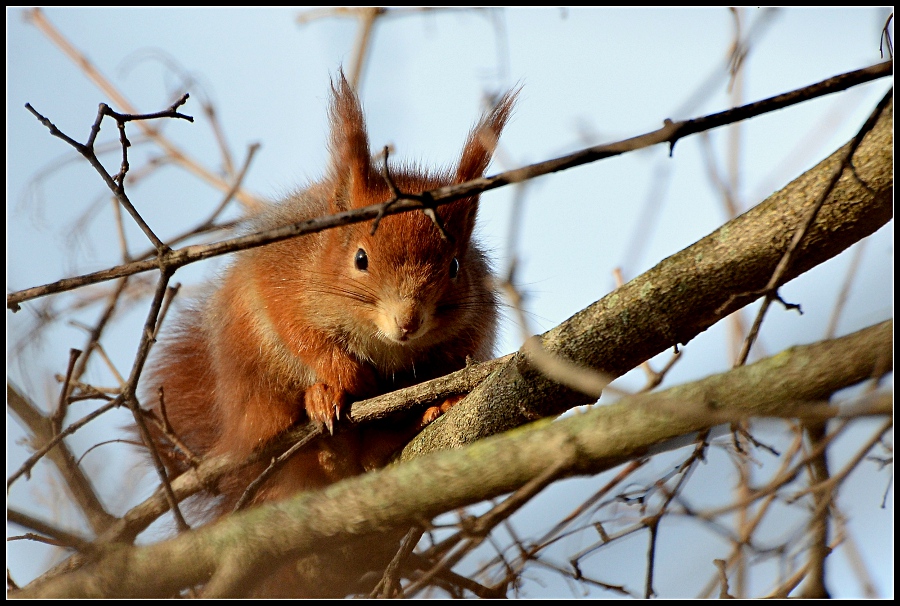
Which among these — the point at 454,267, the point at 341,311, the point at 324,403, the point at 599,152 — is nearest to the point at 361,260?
the point at 341,311

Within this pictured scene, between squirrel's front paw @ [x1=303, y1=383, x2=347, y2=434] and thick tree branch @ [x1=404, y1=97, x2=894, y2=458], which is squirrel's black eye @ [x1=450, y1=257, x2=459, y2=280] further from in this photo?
thick tree branch @ [x1=404, y1=97, x2=894, y2=458]

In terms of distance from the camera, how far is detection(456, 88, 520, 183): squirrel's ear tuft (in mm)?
2793

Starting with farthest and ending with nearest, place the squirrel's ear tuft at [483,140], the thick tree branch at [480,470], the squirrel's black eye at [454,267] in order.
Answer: the squirrel's black eye at [454,267] < the squirrel's ear tuft at [483,140] < the thick tree branch at [480,470]

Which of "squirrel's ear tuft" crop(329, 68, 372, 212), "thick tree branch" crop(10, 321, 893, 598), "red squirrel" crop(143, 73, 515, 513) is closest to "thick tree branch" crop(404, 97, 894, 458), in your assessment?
"thick tree branch" crop(10, 321, 893, 598)

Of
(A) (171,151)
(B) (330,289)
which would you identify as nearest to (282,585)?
(B) (330,289)

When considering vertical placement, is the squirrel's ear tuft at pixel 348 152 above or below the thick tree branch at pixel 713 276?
above

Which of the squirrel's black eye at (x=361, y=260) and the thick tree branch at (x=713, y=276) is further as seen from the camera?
the squirrel's black eye at (x=361, y=260)

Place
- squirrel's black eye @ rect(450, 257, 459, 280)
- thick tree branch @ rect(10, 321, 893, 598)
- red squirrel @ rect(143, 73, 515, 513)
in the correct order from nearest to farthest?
thick tree branch @ rect(10, 321, 893, 598)
red squirrel @ rect(143, 73, 515, 513)
squirrel's black eye @ rect(450, 257, 459, 280)

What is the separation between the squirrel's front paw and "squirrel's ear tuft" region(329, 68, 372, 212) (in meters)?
0.70

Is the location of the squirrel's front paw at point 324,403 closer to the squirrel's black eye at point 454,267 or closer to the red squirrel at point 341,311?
the red squirrel at point 341,311

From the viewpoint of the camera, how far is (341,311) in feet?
10.1

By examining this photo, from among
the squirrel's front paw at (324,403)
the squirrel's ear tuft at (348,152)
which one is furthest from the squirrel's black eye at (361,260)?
the squirrel's front paw at (324,403)

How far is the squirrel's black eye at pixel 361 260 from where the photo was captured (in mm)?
3006

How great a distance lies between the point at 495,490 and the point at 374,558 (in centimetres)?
108
